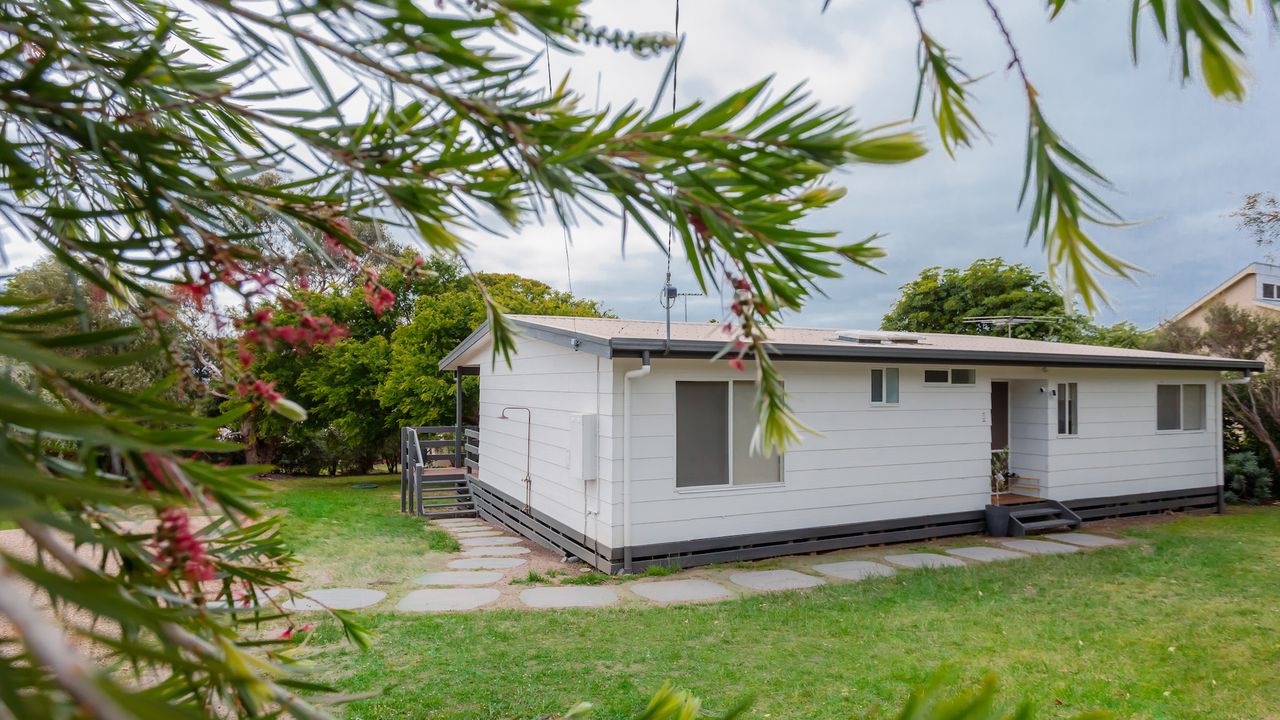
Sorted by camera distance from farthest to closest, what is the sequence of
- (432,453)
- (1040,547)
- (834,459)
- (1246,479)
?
(432,453) < (1246,479) < (1040,547) < (834,459)

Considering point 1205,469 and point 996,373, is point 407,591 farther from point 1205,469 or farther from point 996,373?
point 1205,469

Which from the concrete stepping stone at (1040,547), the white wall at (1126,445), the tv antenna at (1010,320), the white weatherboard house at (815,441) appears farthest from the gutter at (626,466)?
the white wall at (1126,445)

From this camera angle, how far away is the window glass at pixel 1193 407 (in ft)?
40.3

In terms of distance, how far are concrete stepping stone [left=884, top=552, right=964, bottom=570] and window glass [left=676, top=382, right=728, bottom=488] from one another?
2.14m

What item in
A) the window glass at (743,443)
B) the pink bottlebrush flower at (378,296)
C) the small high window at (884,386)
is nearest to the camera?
the pink bottlebrush flower at (378,296)

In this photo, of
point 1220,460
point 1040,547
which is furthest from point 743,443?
point 1220,460

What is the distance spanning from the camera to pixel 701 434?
8.19 metres

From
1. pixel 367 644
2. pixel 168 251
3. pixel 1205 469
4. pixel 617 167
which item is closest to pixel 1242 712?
pixel 367 644

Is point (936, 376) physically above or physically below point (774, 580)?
above

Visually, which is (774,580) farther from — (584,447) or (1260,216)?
(1260,216)

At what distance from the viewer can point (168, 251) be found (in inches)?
34.4

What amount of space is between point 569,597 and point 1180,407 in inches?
443

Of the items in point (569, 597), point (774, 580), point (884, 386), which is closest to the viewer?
point (569, 597)

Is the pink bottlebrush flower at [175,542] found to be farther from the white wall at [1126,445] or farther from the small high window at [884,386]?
the white wall at [1126,445]
